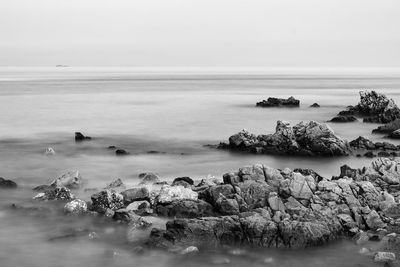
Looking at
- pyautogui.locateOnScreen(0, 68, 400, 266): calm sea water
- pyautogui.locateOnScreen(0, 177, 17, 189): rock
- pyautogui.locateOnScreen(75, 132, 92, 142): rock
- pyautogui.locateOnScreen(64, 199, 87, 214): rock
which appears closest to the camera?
pyautogui.locateOnScreen(0, 68, 400, 266): calm sea water

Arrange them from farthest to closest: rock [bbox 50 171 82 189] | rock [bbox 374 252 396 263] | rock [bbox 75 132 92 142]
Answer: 1. rock [bbox 75 132 92 142]
2. rock [bbox 50 171 82 189]
3. rock [bbox 374 252 396 263]

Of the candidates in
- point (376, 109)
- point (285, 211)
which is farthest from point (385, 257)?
point (376, 109)

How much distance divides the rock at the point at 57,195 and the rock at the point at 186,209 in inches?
176

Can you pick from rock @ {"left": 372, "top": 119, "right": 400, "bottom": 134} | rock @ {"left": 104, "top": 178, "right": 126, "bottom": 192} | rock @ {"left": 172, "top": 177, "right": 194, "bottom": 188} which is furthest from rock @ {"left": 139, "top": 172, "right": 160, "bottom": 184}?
rock @ {"left": 372, "top": 119, "right": 400, "bottom": 134}

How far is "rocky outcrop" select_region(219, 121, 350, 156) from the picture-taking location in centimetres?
3484

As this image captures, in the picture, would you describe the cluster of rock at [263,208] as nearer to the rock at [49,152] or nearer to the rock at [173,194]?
the rock at [173,194]

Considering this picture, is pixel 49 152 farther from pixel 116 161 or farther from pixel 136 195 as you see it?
pixel 136 195

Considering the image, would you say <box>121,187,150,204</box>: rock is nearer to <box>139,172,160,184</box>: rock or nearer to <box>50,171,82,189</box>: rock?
<box>139,172,160,184</box>: rock

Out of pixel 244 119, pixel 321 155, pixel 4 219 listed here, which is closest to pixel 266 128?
pixel 244 119

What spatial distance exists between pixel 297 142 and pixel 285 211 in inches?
697

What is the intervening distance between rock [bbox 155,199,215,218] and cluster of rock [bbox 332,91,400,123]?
38.2 metres

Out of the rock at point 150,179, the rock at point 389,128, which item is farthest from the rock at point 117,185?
the rock at point 389,128

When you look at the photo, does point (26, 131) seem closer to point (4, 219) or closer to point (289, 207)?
point (4, 219)

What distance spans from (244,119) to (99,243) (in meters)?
44.4
